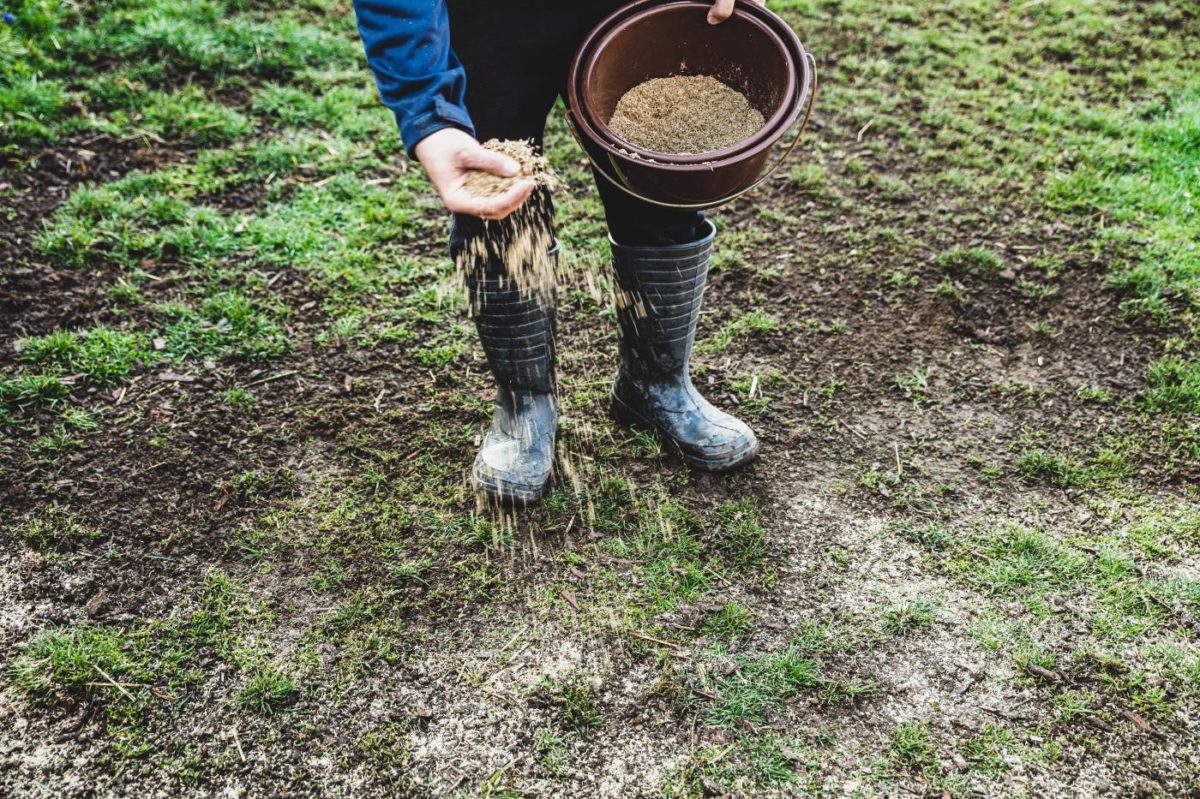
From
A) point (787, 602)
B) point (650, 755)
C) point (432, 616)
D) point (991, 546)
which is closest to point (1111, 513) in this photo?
point (991, 546)

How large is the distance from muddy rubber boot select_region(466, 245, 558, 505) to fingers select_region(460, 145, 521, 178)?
564mm

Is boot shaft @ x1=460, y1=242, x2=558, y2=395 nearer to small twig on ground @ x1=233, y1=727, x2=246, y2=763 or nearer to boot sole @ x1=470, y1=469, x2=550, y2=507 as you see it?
boot sole @ x1=470, y1=469, x2=550, y2=507

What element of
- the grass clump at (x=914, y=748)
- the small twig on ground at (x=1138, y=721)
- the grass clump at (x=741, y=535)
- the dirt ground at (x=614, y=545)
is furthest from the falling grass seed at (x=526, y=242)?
the small twig on ground at (x=1138, y=721)

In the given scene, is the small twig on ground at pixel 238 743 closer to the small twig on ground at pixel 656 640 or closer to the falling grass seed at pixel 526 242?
the small twig on ground at pixel 656 640

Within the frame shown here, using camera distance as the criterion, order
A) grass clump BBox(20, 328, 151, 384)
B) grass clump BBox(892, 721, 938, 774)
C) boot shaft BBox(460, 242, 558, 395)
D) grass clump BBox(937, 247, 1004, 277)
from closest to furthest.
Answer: grass clump BBox(892, 721, 938, 774) → boot shaft BBox(460, 242, 558, 395) → grass clump BBox(20, 328, 151, 384) → grass clump BBox(937, 247, 1004, 277)

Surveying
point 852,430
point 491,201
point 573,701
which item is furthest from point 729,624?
point 491,201

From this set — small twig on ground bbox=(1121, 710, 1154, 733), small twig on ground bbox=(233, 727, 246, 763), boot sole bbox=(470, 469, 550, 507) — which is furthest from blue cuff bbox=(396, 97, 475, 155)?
small twig on ground bbox=(1121, 710, 1154, 733)

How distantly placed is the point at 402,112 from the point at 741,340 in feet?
5.50

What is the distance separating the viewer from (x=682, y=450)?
8.79ft

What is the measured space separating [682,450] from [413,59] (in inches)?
54.0

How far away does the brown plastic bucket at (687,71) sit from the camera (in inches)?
78.8

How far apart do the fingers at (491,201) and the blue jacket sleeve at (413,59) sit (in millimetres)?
149

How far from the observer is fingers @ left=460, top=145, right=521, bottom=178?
1.78m

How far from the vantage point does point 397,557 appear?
247cm
